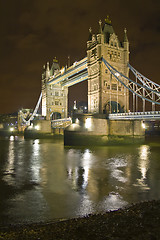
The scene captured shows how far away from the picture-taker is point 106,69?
29609 millimetres

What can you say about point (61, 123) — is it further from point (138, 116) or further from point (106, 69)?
point (138, 116)

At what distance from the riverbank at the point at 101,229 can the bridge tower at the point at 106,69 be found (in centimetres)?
2414

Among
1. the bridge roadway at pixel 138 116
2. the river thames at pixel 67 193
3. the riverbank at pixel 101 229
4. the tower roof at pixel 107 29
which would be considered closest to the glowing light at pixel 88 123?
the bridge roadway at pixel 138 116

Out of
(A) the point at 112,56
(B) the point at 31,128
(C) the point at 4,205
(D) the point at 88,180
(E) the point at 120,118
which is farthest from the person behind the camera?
(B) the point at 31,128

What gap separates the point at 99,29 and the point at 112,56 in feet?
14.8

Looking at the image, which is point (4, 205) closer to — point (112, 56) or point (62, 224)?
point (62, 224)

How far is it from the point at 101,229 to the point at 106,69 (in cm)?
2755

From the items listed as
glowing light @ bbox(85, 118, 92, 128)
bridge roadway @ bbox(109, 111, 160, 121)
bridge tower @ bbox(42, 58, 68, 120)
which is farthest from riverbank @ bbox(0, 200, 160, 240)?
bridge tower @ bbox(42, 58, 68, 120)

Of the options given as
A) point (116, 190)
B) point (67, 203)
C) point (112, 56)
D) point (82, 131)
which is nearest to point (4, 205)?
point (67, 203)

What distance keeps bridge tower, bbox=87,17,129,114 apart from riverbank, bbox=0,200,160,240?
2414cm

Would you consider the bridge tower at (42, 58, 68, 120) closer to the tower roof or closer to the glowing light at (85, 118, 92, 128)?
the tower roof

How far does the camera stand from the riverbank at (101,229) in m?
3.78

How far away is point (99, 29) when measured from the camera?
29766 mm

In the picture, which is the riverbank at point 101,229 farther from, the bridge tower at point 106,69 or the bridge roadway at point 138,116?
the bridge tower at point 106,69
